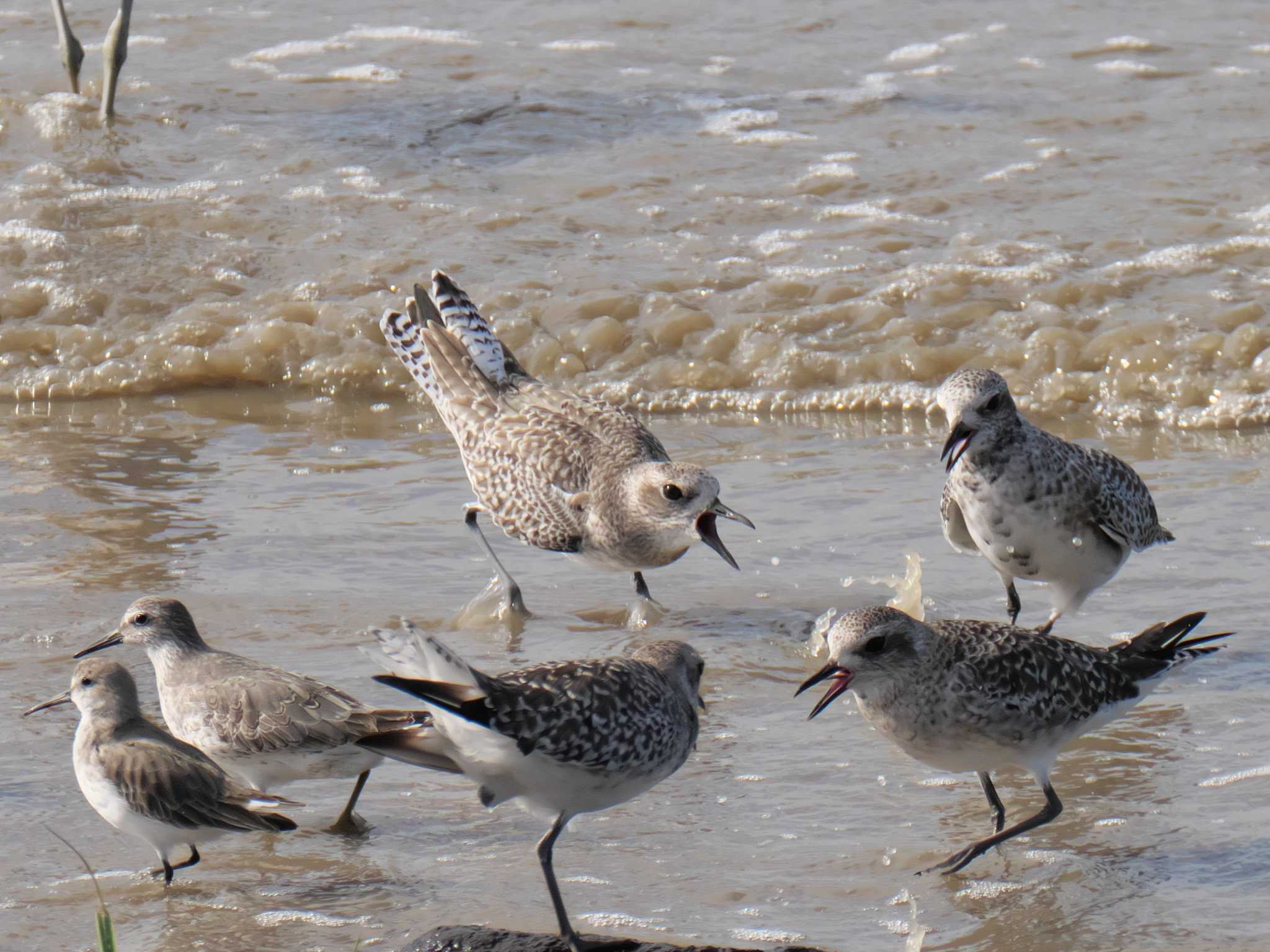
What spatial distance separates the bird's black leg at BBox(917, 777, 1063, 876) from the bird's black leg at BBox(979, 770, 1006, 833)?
2.8 inches

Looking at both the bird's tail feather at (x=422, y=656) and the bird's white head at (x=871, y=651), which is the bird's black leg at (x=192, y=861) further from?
the bird's white head at (x=871, y=651)

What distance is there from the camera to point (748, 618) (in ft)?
20.4

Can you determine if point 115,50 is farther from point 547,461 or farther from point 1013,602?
point 1013,602

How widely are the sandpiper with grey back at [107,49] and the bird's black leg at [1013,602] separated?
7.69 m

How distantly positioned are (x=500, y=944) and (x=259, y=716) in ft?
4.16

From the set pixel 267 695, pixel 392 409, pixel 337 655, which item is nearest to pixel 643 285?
pixel 392 409

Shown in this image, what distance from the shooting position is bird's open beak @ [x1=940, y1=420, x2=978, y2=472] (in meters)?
5.61

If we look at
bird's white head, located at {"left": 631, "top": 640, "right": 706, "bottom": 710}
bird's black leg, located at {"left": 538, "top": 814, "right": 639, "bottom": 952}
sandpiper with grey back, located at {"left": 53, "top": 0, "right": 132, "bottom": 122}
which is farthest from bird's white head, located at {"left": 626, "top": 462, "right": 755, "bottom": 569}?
sandpiper with grey back, located at {"left": 53, "top": 0, "right": 132, "bottom": 122}

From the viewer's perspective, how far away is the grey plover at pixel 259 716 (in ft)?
14.9

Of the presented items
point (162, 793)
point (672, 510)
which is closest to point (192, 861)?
point (162, 793)

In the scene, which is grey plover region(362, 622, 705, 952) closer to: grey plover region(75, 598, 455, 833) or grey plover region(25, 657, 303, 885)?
grey plover region(75, 598, 455, 833)

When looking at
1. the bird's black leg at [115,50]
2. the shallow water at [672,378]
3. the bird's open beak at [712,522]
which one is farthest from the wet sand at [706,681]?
the bird's black leg at [115,50]

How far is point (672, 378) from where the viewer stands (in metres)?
9.20

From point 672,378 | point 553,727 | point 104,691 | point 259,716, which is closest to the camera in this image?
point 553,727
